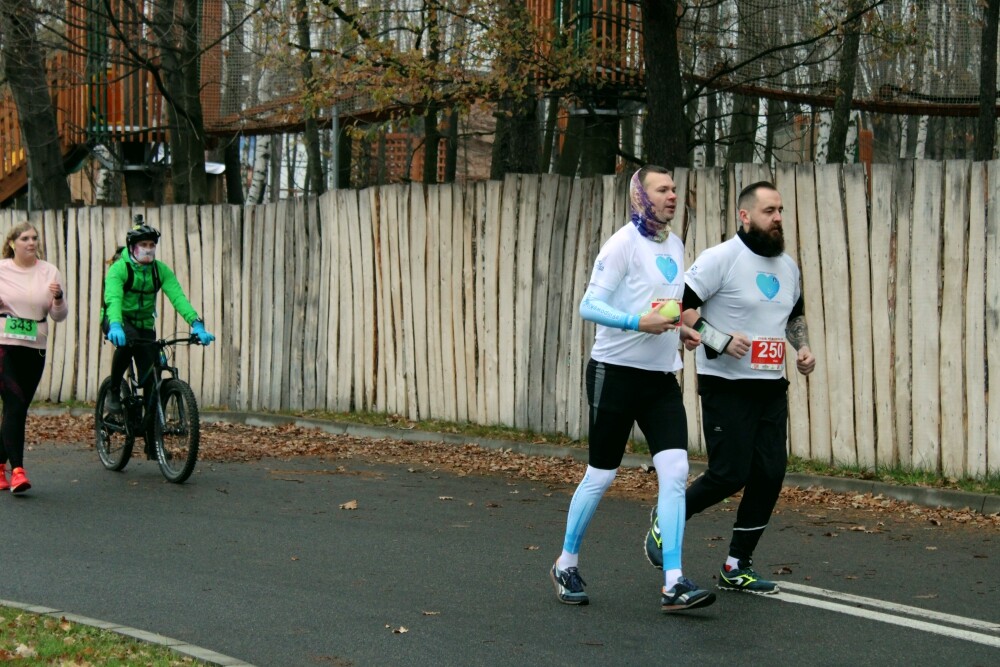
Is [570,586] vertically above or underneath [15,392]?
underneath

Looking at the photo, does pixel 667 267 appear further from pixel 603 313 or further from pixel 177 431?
pixel 177 431

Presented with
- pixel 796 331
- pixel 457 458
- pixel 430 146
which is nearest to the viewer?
pixel 796 331

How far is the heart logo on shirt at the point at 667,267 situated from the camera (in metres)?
6.63

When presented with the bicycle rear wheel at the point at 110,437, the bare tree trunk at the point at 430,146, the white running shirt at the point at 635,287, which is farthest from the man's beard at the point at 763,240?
the bare tree trunk at the point at 430,146

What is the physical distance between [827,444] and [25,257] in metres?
6.12

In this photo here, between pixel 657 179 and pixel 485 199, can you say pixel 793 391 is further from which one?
pixel 657 179

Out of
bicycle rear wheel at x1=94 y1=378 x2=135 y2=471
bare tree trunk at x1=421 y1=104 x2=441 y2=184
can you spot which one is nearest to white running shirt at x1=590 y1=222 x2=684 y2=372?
bicycle rear wheel at x1=94 y1=378 x2=135 y2=471

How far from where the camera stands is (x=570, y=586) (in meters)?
6.66

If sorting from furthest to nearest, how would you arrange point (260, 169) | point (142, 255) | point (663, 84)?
1. point (260, 169)
2. point (663, 84)
3. point (142, 255)

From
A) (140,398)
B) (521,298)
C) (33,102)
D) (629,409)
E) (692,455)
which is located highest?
(33,102)

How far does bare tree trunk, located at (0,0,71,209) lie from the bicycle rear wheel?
9236 mm

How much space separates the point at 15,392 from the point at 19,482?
669 millimetres

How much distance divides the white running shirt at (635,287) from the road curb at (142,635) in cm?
220

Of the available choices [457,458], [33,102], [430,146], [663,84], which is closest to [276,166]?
[430,146]
